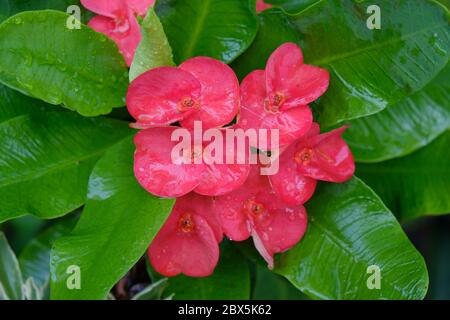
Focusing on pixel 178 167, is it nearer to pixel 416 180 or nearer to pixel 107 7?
pixel 107 7

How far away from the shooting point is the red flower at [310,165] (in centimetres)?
99

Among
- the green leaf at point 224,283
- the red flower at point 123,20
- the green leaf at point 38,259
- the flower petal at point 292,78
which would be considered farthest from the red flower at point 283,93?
the green leaf at point 38,259

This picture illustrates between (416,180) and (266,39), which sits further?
(416,180)

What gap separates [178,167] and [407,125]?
0.54 metres

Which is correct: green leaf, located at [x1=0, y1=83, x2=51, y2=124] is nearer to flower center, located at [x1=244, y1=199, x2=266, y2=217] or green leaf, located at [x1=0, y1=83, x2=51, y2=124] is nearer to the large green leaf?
flower center, located at [x1=244, y1=199, x2=266, y2=217]

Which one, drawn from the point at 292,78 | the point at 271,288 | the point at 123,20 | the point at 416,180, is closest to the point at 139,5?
the point at 123,20

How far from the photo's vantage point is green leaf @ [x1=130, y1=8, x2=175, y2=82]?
893 millimetres

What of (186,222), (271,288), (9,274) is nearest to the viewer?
(186,222)

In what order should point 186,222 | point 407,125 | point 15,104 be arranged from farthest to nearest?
1. point 407,125
2. point 15,104
3. point 186,222

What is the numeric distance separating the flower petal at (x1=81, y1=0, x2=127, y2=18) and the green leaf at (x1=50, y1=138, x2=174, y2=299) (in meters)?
0.22

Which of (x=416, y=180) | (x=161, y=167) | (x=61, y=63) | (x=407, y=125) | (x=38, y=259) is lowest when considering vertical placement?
(x=38, y=259)

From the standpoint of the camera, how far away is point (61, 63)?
1004 mm

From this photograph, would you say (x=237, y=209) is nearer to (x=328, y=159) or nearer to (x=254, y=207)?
(x=254, y=207)

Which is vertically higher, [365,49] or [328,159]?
[365,49]
